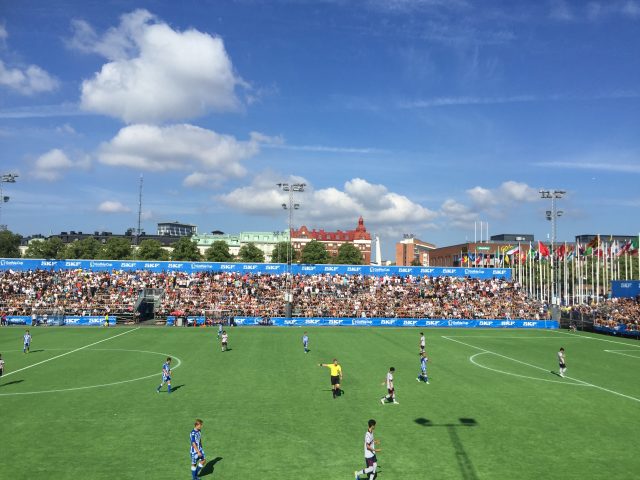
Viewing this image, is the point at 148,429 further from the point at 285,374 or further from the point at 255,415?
the point at 285,374

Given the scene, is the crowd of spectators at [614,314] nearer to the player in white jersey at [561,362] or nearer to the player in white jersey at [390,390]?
the player in white jersey at [561,362]

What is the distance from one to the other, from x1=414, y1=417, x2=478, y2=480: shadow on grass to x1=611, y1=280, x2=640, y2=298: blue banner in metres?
53.0

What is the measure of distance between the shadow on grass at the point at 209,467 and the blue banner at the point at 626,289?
6226 cm

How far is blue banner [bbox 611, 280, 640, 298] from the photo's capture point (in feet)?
200

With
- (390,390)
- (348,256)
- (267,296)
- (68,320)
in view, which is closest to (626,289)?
(267,296)

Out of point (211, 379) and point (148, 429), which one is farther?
point (211, 379)

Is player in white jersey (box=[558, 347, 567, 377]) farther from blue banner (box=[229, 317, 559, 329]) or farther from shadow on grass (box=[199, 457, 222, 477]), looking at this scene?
blue banner (box=[229, 317, 559, 329])

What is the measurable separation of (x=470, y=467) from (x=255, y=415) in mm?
8940

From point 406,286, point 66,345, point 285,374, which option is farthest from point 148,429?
point 406,286

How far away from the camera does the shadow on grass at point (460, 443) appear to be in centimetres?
1466

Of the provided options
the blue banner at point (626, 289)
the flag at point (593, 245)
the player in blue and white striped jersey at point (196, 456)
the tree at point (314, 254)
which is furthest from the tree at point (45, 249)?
the player in blue and white striped jersey at point (196, 456)

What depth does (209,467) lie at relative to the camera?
48.6 feet

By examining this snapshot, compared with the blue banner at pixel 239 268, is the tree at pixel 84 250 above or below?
above

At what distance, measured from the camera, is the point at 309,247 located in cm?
13562
